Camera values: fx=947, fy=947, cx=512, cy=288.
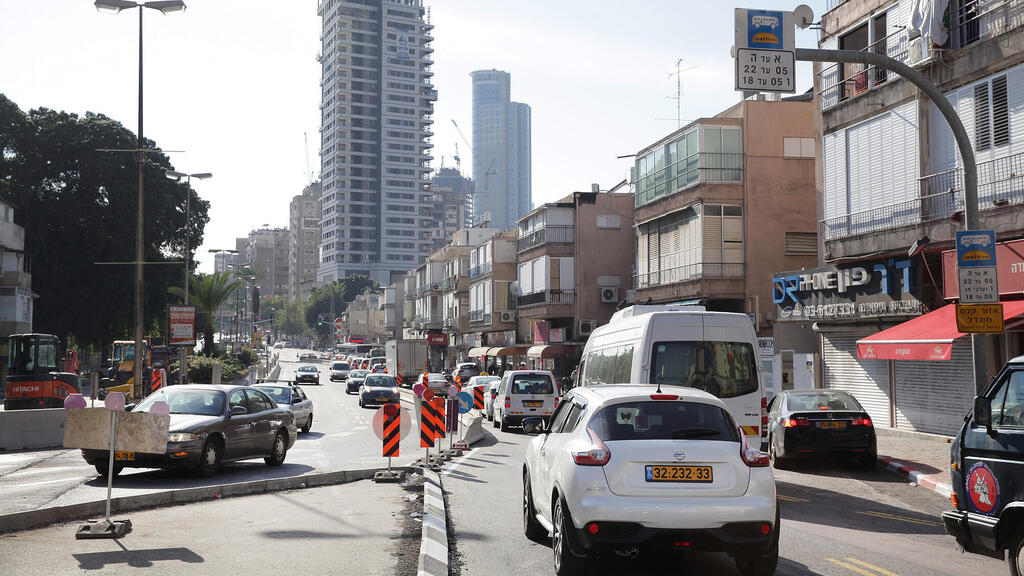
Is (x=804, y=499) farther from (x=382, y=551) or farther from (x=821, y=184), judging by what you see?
(x=821, y=184)

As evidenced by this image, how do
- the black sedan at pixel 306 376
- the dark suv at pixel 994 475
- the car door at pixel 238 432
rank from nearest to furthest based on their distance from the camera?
1. the dark suv at pixel 994 475
2. the car door at pixel 238 432
3. the black sedan at pixel 306 376

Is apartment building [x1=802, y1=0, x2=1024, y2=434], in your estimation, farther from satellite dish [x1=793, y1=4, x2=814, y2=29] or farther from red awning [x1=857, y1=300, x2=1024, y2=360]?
satellite dish [x1=793, y1=4, x2=814, y2=29]

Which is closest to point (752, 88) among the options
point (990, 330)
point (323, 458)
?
point (990, 330)

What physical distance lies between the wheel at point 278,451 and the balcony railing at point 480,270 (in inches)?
2207

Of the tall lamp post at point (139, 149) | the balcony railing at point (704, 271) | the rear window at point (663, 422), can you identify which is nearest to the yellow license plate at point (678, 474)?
the rear window at point (663, 422)

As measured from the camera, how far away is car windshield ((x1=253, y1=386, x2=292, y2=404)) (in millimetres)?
26487

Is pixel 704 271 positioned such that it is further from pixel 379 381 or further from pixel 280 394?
pixel 280 394

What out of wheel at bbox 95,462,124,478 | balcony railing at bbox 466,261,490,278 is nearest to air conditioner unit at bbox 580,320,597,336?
balcony railing at bbox 466,261,490,278

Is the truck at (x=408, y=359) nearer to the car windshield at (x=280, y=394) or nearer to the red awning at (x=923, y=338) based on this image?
the car windshield at (x=280, y=394)

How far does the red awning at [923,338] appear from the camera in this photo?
19.0 metres

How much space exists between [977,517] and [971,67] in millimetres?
16878

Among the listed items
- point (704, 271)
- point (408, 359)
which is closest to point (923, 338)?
point (704, 271)

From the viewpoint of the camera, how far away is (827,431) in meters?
Answer: 17.4

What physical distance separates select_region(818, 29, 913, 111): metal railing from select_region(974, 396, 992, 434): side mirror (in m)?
17.8
